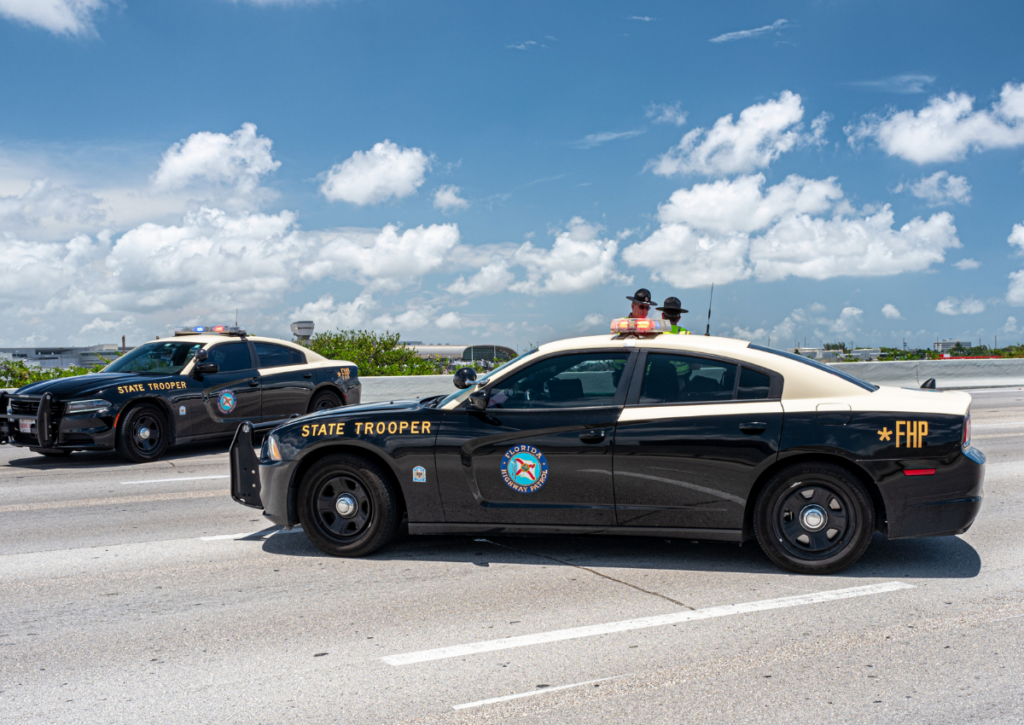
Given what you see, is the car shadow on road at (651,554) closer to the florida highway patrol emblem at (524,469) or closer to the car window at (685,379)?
the florida highway patrol emblem at (524,469)

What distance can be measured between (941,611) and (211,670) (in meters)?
3.73

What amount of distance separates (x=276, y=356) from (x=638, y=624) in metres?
8.81

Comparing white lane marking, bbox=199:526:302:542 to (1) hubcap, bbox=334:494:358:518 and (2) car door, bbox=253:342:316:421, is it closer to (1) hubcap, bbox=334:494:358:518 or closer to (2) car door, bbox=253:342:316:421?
(1) hubcap, bbox=334:494:358:518

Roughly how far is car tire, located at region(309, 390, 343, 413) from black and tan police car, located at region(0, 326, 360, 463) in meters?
0.02

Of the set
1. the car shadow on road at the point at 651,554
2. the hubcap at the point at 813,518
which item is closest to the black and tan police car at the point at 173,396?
the car shadow on road at the point at 651,554

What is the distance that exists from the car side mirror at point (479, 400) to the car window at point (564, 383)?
56 millimetres

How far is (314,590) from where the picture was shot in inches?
197

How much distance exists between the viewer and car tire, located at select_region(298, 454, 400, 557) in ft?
18.2

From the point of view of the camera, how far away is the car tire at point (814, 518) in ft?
16.5

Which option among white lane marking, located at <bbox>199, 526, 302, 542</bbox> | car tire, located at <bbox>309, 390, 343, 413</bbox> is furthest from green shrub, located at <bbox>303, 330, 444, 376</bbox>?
white lane marking, located at <bbox>199, 526, 302, 542</bbox>

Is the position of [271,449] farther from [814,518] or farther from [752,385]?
[814,518]

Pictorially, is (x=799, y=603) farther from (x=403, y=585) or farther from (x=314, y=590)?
(x=314, y=590)

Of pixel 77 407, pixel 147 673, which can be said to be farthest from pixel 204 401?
pixel 147 673

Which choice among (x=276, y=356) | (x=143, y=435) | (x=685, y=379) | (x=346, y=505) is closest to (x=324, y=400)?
(x=276, y=356)
